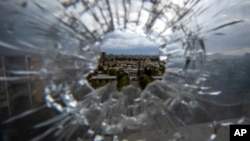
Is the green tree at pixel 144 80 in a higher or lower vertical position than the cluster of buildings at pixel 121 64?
lower

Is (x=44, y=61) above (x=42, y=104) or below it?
above

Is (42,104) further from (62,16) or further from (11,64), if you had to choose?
(62,16)

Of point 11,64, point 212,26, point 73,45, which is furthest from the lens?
point 212,26

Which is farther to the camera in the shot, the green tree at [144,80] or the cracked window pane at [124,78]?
the green tree at [144,80]

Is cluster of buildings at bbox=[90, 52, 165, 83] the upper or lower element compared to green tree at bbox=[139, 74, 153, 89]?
upper

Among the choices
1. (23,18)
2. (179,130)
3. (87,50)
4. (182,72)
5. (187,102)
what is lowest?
(179,130)

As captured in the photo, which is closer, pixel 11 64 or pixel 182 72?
pixel 11 64

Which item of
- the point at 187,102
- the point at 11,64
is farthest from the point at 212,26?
the point at 11,64

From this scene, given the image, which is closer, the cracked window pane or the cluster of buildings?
the cracked window pane
